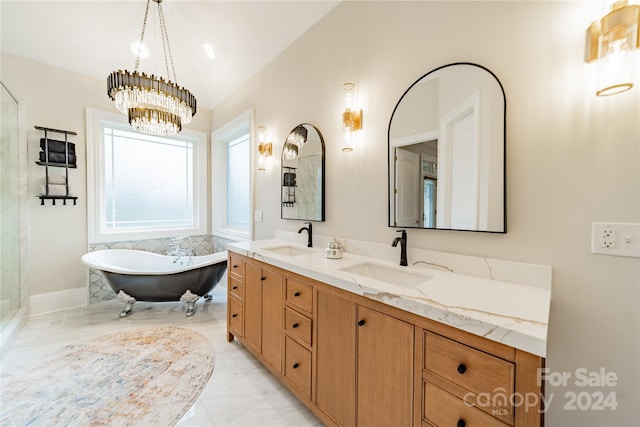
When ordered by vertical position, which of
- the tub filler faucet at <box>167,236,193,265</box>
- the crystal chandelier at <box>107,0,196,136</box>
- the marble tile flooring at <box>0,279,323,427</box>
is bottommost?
the marble tile flooring at <box>0,279,323,427</box>

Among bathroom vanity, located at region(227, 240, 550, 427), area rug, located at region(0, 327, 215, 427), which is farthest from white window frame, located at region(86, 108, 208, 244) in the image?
bathroom vanity, located at region(227, 240, 550, 427)

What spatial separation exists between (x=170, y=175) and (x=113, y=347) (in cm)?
254

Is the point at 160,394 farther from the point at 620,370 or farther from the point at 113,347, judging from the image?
the point at 620,370

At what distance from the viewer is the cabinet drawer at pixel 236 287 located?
2182 millimetres

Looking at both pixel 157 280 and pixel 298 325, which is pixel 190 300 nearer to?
pixel 157 280

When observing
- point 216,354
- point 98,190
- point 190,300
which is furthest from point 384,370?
point 98,190

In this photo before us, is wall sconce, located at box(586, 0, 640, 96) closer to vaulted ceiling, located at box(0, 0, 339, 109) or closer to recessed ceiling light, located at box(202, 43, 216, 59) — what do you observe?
vaulted ceiling, located at box(0, 0, 339, 109)

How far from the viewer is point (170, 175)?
13.0 feet

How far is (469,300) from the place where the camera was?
986 mm

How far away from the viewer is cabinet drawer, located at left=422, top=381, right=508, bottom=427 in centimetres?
83

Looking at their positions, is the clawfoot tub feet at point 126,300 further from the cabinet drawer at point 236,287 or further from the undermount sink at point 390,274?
the undermount sink at point 390,274

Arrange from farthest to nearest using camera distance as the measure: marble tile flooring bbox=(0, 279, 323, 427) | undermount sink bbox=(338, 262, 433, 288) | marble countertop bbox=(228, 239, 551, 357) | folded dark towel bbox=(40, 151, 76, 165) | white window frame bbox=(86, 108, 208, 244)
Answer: white window frame bbox=(86, 108, 208, 244), folded dark towel bbox=(40, 151, 76, 165), marble tile flooring bbox=(0, 279, 323, 427), undermount sink bbox=(338, 262, 433, 288), marble countertop bbox=(228, 239, 551, 357)

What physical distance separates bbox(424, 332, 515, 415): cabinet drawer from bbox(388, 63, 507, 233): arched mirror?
68 cm

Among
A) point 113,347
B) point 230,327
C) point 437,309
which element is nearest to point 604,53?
point 437,309
